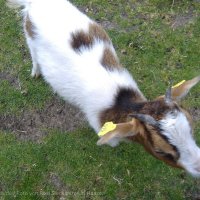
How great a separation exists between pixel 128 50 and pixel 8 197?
2774mm

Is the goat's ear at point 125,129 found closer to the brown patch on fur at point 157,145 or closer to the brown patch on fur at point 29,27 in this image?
the brown patch on fur at point 157,145

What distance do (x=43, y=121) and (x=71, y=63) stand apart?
1340 mm

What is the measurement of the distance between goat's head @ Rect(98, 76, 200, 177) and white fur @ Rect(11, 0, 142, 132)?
692 millimetres

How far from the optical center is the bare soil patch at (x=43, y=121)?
5781mm

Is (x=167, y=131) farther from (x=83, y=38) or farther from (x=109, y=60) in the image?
(x=83, y=38)

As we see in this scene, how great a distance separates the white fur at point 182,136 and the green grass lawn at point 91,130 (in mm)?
1299

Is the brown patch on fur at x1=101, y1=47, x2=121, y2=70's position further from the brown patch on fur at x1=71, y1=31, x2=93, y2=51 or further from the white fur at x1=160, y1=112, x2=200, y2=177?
the white fur at x1=160, y1=112, x2=200, y2=177

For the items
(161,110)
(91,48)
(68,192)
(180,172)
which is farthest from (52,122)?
(161,110)

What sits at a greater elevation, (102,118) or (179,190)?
(102,118)

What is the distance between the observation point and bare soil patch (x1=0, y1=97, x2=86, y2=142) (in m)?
5.78

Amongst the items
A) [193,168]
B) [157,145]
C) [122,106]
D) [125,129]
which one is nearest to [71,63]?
[122,106]

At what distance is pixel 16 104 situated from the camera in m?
6.07

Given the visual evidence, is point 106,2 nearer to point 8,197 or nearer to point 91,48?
point 91,48

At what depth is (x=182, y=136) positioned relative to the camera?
3721mm
